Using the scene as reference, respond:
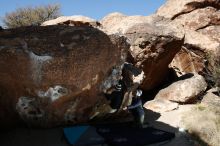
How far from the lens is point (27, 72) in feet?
19.0

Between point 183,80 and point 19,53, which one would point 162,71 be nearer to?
point 183,80

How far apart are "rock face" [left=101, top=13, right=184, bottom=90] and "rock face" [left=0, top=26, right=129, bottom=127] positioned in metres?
2.05

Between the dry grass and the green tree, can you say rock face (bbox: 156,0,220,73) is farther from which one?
the green tree

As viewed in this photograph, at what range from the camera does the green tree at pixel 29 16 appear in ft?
66.0

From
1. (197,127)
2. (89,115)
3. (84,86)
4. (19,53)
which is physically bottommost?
(197,127)

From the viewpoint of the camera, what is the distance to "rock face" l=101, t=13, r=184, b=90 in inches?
336

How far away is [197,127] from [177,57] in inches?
161

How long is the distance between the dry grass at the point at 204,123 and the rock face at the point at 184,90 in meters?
0.46

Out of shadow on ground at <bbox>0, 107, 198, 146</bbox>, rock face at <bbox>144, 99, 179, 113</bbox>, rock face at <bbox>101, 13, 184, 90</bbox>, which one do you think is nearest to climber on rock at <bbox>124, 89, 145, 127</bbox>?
shadow on ground at <bbox>0, 107, 198, 146</bbox>

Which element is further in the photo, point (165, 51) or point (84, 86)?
point (165, 51)

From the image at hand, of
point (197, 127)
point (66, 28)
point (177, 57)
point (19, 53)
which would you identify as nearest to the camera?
point (19, 53)

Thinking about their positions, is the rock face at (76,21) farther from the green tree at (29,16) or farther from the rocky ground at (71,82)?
the green tree at (29,16)

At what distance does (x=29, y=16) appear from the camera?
20906 mm

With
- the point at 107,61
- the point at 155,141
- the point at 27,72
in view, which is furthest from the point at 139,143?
the point at 27,72
